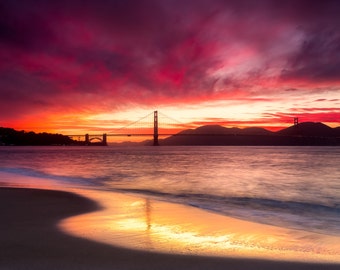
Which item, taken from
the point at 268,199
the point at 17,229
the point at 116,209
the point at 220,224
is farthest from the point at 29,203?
the point at 268,199

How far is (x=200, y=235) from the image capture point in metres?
6.28

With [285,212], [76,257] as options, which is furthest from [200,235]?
[285,212]

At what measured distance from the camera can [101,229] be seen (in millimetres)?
6555

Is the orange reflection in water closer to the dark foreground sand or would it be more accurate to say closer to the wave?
the dark foreground sand

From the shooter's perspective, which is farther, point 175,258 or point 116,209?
point 116,209

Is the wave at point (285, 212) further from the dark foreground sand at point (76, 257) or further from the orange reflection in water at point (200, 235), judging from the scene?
the dark foreground sand at point (76, 257)

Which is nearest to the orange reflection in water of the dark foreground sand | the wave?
the dark foreground sand

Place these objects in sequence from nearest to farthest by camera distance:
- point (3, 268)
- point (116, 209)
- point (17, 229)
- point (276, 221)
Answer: point (3, 268), point (17, 229), point (276, 221), point (116, 209)

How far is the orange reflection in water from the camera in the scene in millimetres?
5117

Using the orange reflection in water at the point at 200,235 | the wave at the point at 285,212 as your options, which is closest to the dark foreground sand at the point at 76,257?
the orange reflection in water at the point at 200,235

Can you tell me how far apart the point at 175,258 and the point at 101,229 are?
228 centimetres

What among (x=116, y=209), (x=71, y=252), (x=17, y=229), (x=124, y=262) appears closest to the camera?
(x=124, y=262)

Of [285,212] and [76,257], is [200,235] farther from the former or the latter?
[285,212]

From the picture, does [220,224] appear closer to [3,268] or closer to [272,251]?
[272,251]
